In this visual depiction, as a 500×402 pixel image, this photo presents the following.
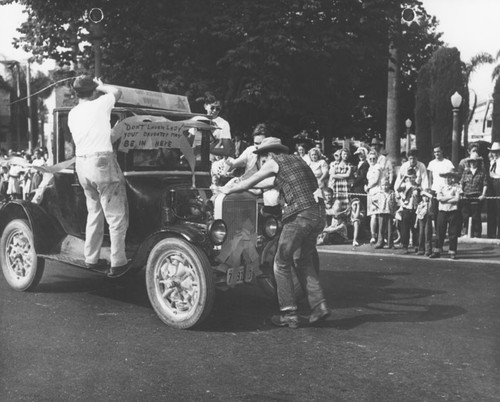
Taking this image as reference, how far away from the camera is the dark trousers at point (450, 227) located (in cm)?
1130

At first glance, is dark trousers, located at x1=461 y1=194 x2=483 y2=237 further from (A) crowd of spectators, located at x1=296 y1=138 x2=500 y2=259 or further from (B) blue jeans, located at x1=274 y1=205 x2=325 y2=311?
(B) blue jeans, located at x1=274 y1=205 x2=325 y2=311

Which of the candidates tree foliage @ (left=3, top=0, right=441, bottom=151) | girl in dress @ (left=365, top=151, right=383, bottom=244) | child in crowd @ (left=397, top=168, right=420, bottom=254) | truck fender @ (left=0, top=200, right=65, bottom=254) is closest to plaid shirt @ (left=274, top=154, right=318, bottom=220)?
truck fender @ (left=0, top=200, right=65, bottom=254)

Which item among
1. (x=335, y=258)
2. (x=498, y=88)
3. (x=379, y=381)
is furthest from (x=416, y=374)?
(x=498, y=88)

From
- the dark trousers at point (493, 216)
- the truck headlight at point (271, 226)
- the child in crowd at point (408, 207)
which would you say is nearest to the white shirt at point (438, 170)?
the child in crowd at point (408, 207)

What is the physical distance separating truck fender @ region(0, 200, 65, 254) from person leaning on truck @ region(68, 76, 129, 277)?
85 cm

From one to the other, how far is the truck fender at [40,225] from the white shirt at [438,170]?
6.51m

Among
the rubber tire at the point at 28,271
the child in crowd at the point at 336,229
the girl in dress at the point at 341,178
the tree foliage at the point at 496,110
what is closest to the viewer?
the rubber tire at the point at 28,271

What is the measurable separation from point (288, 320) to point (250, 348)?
0.79m

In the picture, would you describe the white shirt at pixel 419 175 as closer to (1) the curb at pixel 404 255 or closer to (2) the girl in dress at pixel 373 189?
(2) the girl in dress at pixel 373 189

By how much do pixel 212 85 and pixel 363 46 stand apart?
170 inches

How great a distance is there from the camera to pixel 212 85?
20.3m

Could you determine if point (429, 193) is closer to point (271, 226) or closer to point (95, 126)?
point (271, 226)

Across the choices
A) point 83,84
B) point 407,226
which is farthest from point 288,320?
point 407,226

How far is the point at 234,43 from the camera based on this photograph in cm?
1997
